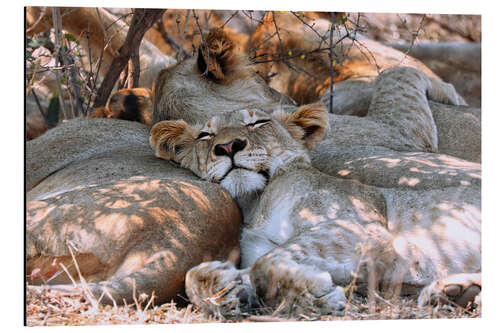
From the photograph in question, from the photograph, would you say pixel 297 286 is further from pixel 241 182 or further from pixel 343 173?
pixel 343 173

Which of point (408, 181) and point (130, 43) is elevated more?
point (130, 43)

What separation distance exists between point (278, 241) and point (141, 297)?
0.80 m

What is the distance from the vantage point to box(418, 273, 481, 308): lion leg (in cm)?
302

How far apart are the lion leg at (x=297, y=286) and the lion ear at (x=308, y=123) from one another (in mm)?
1206

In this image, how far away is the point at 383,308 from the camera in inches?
124

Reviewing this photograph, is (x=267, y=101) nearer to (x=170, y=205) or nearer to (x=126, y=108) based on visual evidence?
(x=126, y=108)

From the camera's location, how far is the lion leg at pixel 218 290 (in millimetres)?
3004

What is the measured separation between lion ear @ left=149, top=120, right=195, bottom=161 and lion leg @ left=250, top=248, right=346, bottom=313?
1333 mm

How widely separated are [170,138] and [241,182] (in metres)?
0.61

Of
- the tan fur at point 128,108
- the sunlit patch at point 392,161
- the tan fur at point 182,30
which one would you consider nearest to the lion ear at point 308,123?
the sunlit patch at point 392,161

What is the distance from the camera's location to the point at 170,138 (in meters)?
4.14

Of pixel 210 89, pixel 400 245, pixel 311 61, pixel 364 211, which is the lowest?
pixel 400 245

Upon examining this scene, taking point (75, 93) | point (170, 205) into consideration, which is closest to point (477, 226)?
point (170, 205)

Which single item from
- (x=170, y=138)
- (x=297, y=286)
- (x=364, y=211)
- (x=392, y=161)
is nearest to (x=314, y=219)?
(x=364, y=211)
